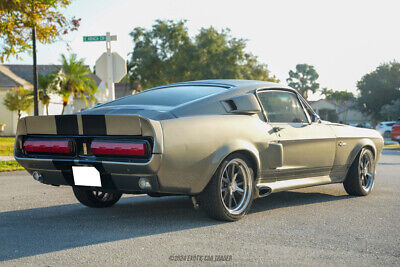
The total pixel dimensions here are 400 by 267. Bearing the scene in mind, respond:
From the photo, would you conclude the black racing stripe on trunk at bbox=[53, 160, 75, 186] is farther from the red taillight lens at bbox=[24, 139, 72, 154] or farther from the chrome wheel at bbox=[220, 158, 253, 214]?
the chrome wheel at bbox=[220, 158, 253, 214]

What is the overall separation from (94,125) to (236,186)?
1538 millimetres

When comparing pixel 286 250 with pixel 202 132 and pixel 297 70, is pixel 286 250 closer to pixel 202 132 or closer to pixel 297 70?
pixel 202 132

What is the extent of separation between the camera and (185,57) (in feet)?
150

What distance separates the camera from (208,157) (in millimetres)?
5090

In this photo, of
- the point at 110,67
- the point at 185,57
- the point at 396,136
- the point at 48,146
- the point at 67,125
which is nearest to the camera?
the point at 67,125

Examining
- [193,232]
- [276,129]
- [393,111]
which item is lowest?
[393,111]

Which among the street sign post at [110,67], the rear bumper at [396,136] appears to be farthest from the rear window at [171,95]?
the rear bumper at [396,136]

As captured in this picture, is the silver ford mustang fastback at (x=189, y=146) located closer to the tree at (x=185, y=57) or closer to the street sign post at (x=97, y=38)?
the street sign post at (x=97, y=38)

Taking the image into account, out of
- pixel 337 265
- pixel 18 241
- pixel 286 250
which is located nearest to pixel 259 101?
pixel 286 250

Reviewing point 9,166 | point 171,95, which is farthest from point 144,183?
point 9,166

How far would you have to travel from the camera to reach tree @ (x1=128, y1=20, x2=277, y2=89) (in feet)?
149

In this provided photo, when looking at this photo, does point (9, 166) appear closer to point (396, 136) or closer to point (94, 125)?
point (94, 125)

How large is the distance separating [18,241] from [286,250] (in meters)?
2.22

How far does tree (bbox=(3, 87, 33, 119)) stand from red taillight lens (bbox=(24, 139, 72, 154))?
3278 cm
